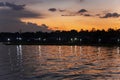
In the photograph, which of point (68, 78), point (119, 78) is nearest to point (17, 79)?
point (68, 78)

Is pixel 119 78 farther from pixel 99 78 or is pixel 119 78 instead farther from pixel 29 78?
pixel 29 78

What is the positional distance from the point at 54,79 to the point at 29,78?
4.28m

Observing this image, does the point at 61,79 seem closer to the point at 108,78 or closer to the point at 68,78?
the point at 68,78

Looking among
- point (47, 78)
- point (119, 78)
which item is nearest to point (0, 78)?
point (47, 78)

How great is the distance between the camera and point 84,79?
1686 inches

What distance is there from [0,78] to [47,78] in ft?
23.6

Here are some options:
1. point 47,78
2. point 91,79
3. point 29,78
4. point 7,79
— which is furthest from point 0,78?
point 91,79

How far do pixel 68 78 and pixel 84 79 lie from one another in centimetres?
250

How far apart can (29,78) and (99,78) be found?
1067 cm

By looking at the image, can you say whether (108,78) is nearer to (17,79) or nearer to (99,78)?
(99,78)

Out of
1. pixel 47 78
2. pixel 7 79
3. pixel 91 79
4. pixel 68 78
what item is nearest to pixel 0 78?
pixel 7 79

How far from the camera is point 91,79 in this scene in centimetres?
4266

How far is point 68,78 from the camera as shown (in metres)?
43.8

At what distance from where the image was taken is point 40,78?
44594mm
